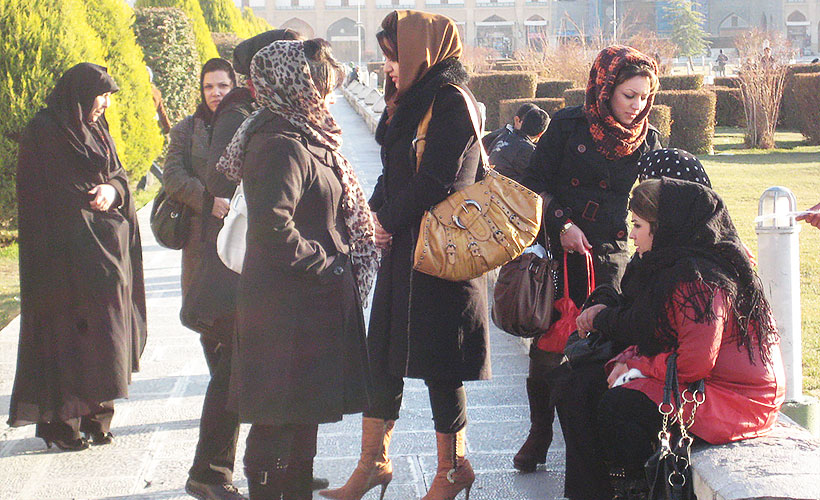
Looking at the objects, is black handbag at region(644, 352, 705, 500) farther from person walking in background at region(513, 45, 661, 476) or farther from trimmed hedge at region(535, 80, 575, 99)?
trimmed hedge at region(535, 80, 575, 99)

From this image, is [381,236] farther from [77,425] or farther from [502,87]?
[502,87]

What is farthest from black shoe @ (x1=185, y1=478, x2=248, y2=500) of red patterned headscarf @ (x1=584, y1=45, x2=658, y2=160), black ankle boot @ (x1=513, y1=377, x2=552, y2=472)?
red patterned headscarf @ (x1=584, y1=45, x2=658, y2=160)

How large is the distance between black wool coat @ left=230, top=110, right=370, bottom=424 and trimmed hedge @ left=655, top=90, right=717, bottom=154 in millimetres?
14835

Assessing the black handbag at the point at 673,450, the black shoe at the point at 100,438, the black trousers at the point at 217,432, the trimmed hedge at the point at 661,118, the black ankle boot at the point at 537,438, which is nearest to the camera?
the black handbag at the point at 673,450

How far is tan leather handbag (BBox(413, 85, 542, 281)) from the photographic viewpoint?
3254 mm

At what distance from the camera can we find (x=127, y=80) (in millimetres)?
10945

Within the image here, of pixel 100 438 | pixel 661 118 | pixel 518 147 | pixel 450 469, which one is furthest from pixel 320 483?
pixel 661 118

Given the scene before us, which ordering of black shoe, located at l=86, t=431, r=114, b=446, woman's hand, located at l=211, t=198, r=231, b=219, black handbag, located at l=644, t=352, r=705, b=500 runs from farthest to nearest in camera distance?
black shoe, located at l=86, t=431, r=114, b=446
woman's hand, located at l=211, t=198, r=231, b=219
black handbag, located at l=644, t=352, r=705, b=500

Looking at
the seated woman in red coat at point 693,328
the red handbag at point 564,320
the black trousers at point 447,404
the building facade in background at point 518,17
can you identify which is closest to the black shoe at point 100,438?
the black trousers at point 447,404

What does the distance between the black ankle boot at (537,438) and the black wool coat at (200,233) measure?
1207mm

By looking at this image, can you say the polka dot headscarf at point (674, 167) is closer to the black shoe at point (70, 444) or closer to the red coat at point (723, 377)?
the red coat at point (723, 377)

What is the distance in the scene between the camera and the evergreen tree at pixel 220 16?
25938 mm

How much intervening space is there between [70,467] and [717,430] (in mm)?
2448

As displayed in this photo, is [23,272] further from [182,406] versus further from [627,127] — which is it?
[627,127]
